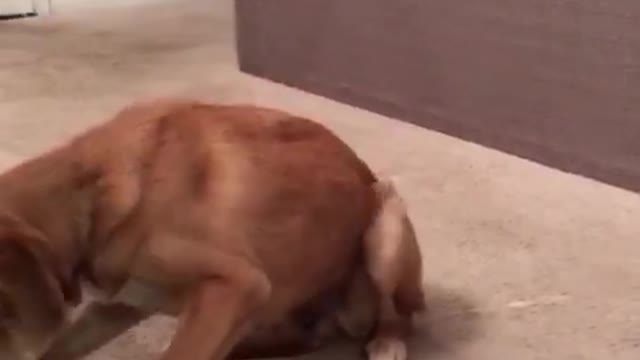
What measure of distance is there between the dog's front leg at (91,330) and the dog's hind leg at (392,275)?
11.3 inches

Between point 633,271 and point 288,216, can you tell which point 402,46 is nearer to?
point 633,271

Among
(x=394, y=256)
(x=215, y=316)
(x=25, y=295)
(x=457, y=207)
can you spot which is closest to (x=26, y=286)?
(x=25, y=295)

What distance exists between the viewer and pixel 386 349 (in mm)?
1485

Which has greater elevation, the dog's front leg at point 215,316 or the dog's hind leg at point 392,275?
the dog's front leg at point 215,316

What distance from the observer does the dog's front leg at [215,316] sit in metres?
1.28

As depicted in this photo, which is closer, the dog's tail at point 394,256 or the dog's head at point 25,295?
the dog's head at point 25,295

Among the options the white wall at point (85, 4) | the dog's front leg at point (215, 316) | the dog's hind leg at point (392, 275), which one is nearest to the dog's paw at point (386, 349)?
the dog's hind leg at point (392, 275)

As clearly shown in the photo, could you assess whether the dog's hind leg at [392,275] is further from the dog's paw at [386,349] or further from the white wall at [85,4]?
the white wall at [85,4]

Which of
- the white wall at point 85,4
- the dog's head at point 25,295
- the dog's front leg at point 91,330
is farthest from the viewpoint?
the white wall at point 85,4

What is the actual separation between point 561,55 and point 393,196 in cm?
71

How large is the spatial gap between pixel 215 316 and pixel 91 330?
0.83 feet

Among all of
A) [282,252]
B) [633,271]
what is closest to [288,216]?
[282,252]

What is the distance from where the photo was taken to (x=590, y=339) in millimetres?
1521

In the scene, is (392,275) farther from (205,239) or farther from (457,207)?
(457,207)
